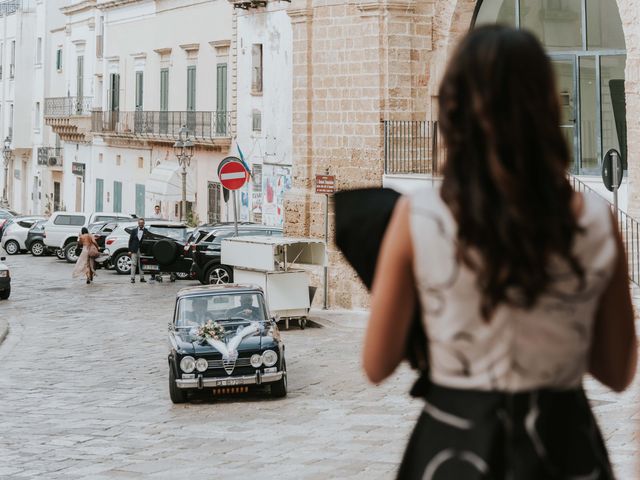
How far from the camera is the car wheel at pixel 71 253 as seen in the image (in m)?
37.8

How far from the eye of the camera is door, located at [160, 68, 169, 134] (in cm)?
4253

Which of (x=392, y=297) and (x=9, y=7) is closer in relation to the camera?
(x=392, y=297)

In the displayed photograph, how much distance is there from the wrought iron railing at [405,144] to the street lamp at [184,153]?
16039 millimetres

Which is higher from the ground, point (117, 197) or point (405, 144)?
point (117, 197)

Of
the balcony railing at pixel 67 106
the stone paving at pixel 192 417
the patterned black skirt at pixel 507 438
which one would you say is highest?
the balcony railing at pixel 67 106

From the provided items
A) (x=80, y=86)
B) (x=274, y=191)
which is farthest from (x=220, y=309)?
(x=80, y=86)

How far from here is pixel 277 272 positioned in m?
19.7

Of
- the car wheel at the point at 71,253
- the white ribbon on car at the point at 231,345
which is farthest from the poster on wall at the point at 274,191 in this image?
the white ribbon on car at the point at 231,345

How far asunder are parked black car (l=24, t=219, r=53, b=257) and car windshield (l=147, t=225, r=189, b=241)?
35.3ft

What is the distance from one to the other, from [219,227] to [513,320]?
26.1 m

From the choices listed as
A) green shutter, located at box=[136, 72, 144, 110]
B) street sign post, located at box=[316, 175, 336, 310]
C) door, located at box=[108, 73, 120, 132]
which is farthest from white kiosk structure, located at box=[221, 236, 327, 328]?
door, located at box=[108, 73, 120, 132]

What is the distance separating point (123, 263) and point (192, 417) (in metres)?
21.0

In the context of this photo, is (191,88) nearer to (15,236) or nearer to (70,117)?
(15,236)

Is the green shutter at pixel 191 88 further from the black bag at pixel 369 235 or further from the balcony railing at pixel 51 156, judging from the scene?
the black bag at pixel 369 235
